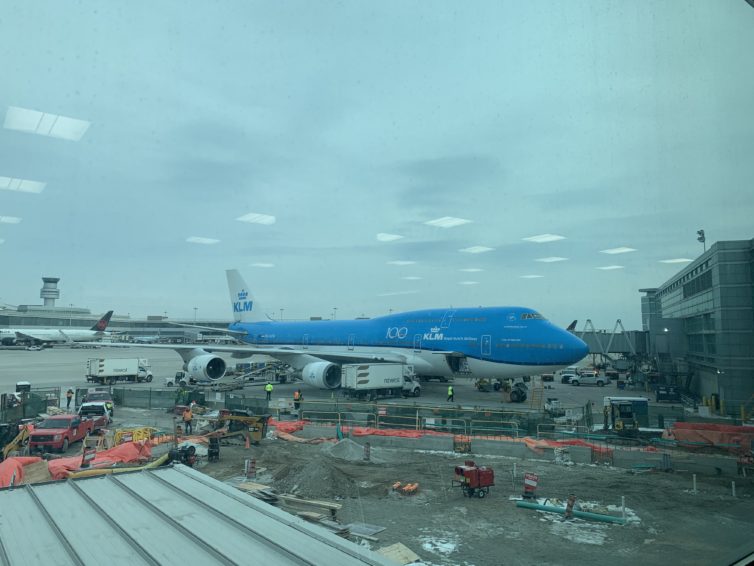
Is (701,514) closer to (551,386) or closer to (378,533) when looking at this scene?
(378,533)

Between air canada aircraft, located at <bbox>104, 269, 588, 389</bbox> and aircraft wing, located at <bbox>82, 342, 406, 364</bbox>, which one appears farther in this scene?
aircraft wing, located at <bbox>82, 342, 406, 364</bbox>

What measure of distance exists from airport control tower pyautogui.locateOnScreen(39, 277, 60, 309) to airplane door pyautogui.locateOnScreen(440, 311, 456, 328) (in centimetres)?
2415

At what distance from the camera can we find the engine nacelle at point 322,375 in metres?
28.2

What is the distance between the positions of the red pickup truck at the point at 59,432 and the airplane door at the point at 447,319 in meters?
18.1

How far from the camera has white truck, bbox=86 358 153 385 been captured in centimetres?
3366

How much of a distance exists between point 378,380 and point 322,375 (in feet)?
11.4

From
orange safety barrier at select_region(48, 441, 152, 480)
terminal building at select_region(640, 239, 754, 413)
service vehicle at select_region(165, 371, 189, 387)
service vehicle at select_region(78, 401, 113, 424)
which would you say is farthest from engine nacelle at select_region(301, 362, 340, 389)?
terminal building at select_region(640, 239, 754, 413)

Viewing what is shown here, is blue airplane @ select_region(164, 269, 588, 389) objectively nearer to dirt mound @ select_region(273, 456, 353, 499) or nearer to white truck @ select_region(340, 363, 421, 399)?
white truck @ select_region(340, 363, 421, 399)

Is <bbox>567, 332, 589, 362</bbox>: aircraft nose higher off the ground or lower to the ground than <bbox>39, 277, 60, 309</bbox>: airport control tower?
lower

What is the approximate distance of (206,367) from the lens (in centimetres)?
Result: 2922

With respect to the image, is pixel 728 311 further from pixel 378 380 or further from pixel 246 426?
pixel 378 380

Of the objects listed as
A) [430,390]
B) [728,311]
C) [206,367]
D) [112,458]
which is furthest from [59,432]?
[430,390]

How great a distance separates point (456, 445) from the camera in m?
16.3

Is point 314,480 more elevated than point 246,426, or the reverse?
point 246,426
